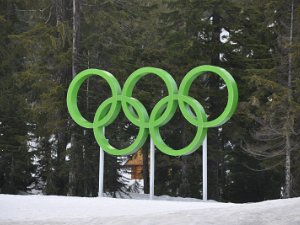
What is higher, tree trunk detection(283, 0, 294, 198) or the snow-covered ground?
tree trunk detection(283, 0, 294, 198)

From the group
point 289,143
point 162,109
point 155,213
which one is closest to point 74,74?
point 162,109

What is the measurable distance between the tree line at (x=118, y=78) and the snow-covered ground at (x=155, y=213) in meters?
8.03

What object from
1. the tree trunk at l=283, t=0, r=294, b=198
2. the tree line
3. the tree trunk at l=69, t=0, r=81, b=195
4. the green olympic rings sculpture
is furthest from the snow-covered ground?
the tree line

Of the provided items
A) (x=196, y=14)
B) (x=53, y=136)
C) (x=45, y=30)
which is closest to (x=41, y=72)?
(x=45, y=30)

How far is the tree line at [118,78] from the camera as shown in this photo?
21906 millimetres

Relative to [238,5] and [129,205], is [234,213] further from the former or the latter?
[238,5]

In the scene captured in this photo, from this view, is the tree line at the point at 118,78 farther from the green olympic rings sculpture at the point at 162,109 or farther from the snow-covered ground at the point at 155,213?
the snow-covered ground at the point at 155,213

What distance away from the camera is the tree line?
21906 mm

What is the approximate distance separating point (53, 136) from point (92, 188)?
3.57m

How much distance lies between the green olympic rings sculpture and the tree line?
453 centimetres

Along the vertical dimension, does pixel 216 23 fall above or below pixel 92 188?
above

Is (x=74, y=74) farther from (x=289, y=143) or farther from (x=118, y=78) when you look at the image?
(x=289, y=143)

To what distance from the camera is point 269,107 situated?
19.7m

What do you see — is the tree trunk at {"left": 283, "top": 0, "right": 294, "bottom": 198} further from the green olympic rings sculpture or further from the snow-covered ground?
the snow-covered ground
